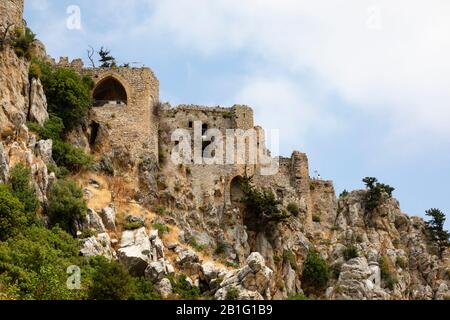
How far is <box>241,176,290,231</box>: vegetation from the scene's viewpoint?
48.3 meters

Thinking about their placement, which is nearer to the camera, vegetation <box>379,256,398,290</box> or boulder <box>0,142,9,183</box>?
boulder <box>0,142,9,183</box>

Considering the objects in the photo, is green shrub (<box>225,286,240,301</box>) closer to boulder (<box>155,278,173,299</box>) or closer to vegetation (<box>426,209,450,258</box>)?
boulder (<box>155,278,173,299</box>)

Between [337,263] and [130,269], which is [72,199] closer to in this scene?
[130,269]

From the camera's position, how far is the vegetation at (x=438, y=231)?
192 feet

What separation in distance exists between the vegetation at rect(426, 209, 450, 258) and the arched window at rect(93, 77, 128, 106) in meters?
24.7

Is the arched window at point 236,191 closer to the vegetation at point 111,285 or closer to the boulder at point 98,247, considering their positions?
the boulder at point 98,247

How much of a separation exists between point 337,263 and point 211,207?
859 centimetres

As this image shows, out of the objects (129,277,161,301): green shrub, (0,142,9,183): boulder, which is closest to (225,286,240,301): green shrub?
(129,277,161,301): green shrub

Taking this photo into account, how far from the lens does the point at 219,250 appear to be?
4519 centimetres

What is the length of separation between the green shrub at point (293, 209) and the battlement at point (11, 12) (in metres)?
19.3
